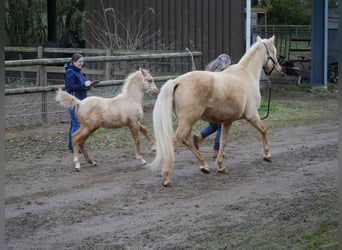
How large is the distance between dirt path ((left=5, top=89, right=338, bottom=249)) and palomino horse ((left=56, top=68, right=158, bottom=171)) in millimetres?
459

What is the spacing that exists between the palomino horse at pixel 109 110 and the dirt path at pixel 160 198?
0.46 meters

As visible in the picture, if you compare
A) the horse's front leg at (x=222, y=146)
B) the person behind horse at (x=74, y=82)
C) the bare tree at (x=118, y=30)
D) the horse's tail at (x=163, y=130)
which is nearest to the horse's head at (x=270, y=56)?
the horse's front leg at (x=222, y=146)

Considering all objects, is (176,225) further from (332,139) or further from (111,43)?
(111,43)

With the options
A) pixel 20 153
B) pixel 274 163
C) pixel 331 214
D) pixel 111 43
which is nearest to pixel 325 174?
pixel 274 163

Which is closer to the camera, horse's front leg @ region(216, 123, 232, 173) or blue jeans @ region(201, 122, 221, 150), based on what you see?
horse's front leg @ region(216, 123, 232, 173)

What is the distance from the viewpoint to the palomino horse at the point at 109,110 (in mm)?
8805

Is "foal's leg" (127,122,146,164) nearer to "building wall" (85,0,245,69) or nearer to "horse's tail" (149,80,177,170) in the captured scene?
"horse's tail" (149,80,177,170)

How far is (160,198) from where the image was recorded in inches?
283

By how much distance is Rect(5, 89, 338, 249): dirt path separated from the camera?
5.59 m

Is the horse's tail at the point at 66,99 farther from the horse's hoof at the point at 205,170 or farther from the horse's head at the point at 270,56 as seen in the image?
the horse's head at the point at 270,56

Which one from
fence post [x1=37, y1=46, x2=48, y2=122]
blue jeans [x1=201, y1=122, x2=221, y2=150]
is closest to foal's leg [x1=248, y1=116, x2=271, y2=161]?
blue jeans [x1=201, y1=122, x2=221, y2=150]

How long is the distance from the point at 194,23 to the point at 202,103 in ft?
37.1

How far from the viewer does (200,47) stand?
1900cm

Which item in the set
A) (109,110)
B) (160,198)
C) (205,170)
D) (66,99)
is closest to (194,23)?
(109,110)
